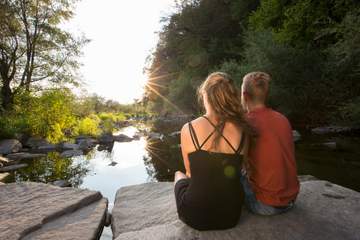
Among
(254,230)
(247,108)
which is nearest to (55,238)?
(254,230)

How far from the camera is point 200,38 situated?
90.2 ft

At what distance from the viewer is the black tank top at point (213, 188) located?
2469 millimetres

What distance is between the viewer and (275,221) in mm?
2781

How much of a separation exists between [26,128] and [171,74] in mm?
22976

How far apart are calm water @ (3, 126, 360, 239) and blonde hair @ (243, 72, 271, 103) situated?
10.4 feet

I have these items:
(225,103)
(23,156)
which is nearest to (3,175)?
(23,156)

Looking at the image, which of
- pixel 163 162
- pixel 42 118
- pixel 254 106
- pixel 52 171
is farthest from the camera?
pixel 42 118

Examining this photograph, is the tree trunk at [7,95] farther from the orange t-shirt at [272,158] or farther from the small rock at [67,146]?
the orange t-shirt at [272,158]

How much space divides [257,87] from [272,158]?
26.3 inches

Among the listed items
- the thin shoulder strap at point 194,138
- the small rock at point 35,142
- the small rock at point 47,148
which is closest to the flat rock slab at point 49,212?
the thin shoulder strap at point 194,138

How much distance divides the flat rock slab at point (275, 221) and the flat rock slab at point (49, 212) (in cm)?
31

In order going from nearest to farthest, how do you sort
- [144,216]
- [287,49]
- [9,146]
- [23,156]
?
[144,216], [23,156], [9,146], [287,49]

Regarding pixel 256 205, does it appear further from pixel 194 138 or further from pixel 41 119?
pixel 41 119

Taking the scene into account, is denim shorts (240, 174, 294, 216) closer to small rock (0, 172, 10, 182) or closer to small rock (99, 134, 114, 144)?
small rock (0, 172, 10, 182)
